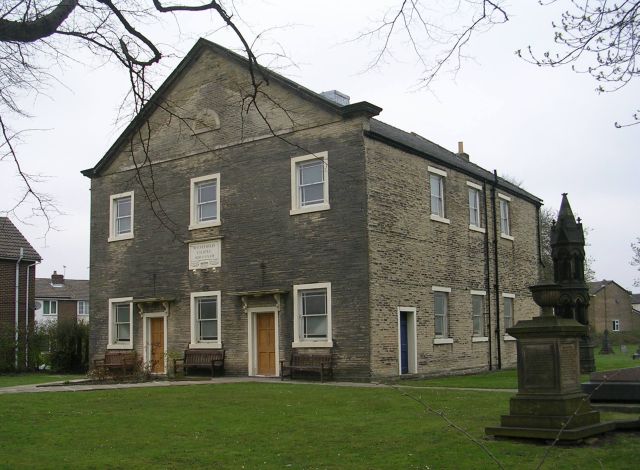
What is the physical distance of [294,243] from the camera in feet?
79.8

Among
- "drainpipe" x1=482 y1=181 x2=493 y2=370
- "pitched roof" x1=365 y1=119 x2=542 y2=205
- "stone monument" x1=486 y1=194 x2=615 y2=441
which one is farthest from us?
"drainpipe" x1=482 y1=181 x2=493 y2=370

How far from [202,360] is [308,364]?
461cm

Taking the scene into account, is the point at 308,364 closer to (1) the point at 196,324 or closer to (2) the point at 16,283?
(1) the point at 196,324

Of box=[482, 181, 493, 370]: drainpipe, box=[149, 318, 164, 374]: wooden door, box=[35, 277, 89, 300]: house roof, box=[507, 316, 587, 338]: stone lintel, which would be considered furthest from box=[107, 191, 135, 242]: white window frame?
box=[35, 277, 89, 300]: house roof

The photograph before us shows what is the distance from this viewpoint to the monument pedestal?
1070 cm

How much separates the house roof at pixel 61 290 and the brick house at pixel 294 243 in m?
38.9

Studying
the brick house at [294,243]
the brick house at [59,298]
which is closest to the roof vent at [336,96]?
the brick house at [294,243]

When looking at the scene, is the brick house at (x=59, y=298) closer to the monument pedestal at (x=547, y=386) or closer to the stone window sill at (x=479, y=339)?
the stone window sill at (x=479, y=339)

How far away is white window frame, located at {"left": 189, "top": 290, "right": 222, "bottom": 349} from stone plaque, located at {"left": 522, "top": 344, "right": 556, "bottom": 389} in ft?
53.2

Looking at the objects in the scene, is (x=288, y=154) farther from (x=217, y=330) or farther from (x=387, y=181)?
(x=217, y=330)

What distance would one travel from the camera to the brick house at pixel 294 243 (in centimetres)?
2309

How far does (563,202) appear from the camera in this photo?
26484 mm

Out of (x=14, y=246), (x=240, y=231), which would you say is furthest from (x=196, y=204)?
(x=14, y=246)

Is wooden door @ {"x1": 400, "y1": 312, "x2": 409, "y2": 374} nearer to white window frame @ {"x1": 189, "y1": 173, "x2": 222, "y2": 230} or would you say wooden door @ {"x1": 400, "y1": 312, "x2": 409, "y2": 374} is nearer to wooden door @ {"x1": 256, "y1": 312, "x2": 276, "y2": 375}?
wooden door @ {"x1": 256, "y1": 312, "x2": 276, "y2": 375}
